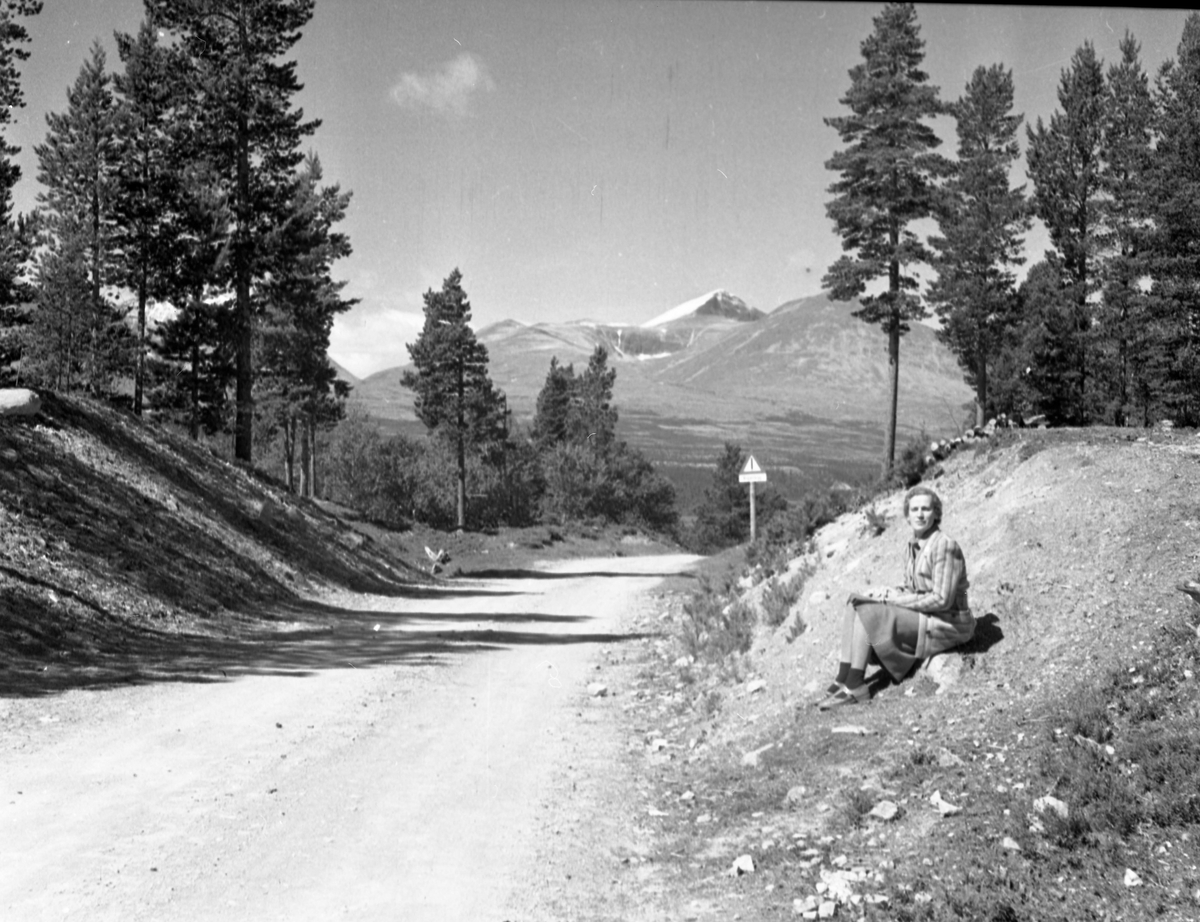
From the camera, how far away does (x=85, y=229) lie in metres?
42.9

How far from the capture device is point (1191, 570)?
713 cm

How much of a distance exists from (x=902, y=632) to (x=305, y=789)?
458 cm

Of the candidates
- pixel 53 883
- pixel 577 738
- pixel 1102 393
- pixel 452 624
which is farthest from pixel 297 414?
pixel 53 883

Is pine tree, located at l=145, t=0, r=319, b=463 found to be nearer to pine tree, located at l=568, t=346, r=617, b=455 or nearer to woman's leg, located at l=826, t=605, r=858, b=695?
woman's leg, located at l=826, t=605, r=858, b=695

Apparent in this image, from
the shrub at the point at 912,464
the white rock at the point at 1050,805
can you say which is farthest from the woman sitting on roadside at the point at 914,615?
the shrub at the point at 912,464

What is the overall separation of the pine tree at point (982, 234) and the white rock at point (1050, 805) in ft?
140

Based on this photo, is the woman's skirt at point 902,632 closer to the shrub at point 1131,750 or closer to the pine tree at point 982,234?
the shrub at point 1131,750

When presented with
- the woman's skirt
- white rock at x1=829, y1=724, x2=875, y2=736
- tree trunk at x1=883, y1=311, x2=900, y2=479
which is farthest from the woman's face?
tree trunk at x1=883, y1=311, x2=900, y2=479

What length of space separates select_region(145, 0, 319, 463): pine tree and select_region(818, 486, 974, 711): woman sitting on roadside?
25.0 metres

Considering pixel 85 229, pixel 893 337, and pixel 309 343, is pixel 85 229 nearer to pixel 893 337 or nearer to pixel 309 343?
pixel 309 343

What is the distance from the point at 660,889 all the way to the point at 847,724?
8.42ft

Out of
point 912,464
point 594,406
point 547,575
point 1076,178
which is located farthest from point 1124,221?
point 594,406

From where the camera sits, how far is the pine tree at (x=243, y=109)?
94.8 ft

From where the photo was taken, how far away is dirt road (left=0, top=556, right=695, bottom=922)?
16.9 ft
